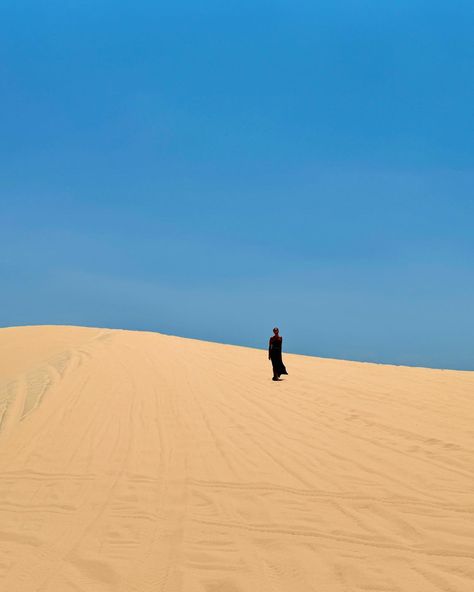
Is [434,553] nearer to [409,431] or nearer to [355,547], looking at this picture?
[355,547]

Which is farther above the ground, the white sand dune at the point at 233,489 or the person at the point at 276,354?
the person at the point at 276,354

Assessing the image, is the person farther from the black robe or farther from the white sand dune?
the white sand dune

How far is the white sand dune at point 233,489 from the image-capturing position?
379 cm

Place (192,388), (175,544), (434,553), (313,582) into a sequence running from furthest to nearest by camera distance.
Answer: (192,388)
(175,544)
(434,553)
(313,582)

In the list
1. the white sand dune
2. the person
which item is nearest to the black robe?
the person

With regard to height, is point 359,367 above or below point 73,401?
above

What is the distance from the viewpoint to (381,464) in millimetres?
6465

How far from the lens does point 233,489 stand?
5.65 meters

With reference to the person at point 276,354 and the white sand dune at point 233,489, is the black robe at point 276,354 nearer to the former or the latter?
the person at point 276,354

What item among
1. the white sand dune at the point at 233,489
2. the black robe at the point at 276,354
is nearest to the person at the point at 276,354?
the black robe at the point at 276,354

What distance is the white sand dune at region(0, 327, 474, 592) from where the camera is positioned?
379 centimetres

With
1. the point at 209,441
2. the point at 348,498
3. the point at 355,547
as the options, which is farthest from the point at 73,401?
the point at 355,547

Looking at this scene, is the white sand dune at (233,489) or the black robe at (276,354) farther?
the black robe at (276,354)

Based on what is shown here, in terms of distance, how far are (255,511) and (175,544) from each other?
3.05 feet
